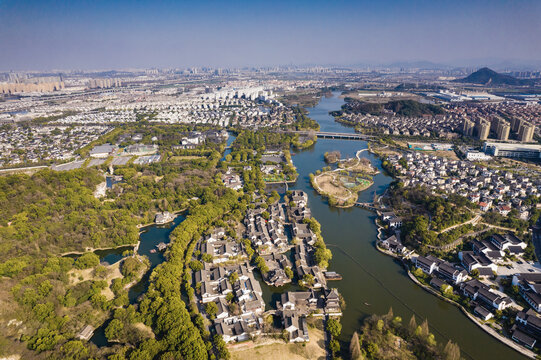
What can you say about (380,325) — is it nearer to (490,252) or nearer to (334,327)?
(334,327)

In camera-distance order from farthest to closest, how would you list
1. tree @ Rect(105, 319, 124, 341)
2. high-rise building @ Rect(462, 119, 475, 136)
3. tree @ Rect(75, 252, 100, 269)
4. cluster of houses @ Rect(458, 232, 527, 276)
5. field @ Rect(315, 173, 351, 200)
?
1. high-rise building @ Rect(462, 119, 475, 136)
2. field @ Rect(315, 173, 351, 200)
3. tree @ Rect(75, 252, 100, 269)
4. cluster of houses @ Rect(458, 232, 527, 276)
5. tree @ Rect(105, 319, 124, 341)

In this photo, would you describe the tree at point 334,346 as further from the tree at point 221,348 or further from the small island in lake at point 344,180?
the small island in lake at point 344,180

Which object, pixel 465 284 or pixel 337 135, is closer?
pixel 465 284

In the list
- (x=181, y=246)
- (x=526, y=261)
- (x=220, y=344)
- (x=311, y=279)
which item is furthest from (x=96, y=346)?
(x=526, y=261)

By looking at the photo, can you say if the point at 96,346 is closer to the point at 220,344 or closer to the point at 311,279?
the point at 220,344

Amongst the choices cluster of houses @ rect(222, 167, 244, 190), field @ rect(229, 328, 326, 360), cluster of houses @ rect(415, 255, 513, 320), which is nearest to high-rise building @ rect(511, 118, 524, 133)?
cluster of houses @ rect(415, 255, 513, 320)

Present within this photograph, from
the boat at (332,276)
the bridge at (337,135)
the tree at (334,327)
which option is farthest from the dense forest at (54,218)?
the bridge at (337,135)

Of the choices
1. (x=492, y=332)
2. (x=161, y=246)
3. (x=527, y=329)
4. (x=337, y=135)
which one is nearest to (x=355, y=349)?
(x=492, y=332)

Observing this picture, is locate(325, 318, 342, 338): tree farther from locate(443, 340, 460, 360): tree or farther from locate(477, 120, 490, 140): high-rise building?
locate(477, 120, 490, 140): high-rise building
